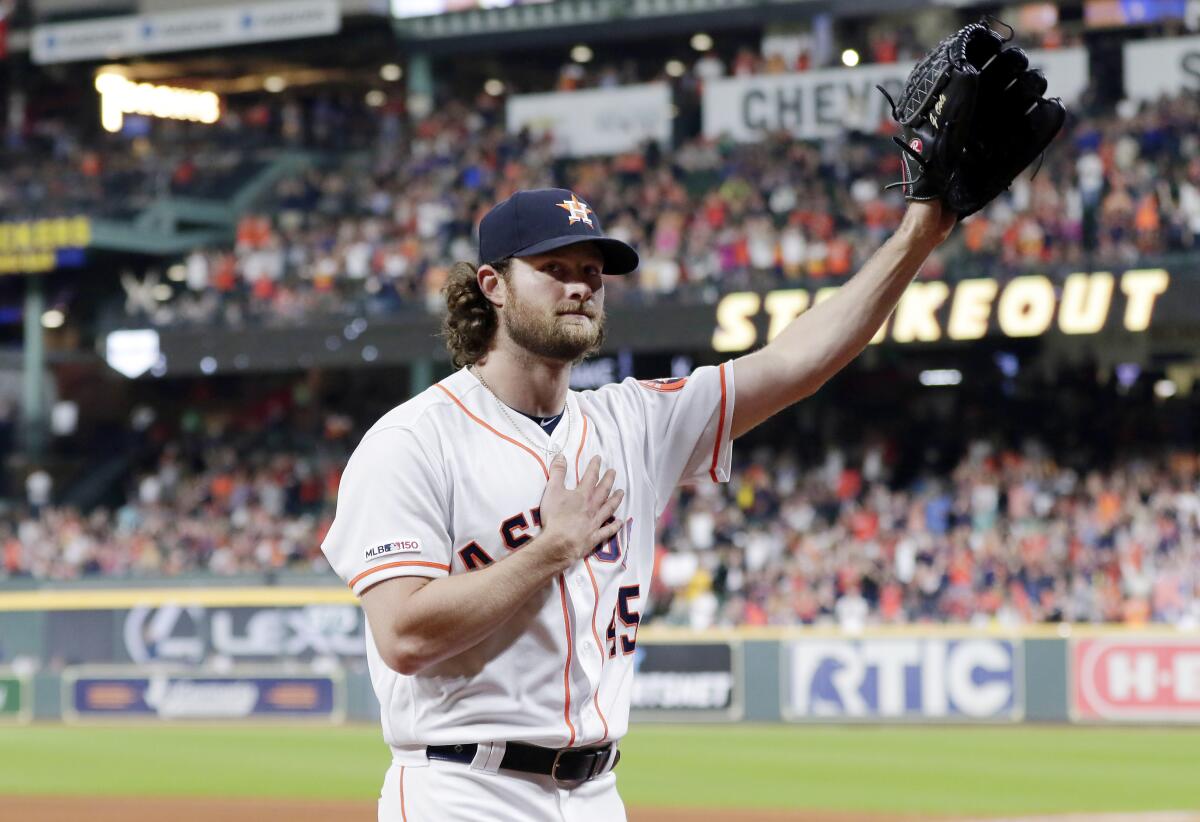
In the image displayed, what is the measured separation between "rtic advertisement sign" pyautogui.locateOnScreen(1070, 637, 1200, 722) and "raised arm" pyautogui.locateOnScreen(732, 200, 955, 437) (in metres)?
13.5

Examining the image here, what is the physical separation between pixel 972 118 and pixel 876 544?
16843mm

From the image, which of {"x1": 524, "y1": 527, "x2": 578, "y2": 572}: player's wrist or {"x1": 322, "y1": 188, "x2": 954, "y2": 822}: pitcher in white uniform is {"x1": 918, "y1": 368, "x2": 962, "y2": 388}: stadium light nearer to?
{"x1": 322, "y1": 188, "x2": 954, "y2": 822}: pitcher in white uniform

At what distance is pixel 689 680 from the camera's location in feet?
60.2

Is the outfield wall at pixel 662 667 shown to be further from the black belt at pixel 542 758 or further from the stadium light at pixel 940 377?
the black belt at pixel 542 758

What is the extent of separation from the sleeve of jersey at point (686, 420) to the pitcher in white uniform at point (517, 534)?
0.08 m

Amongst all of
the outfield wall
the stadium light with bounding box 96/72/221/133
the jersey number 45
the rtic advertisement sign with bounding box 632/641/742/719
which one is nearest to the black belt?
the jersey number 45

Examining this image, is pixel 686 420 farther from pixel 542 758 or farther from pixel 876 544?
pixel 876 544

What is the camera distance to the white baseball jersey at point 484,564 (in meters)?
3.38

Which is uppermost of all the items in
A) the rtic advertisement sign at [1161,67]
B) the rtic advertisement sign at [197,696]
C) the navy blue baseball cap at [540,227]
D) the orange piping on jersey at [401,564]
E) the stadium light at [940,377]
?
the rtic advertisement sign at [1161,67]

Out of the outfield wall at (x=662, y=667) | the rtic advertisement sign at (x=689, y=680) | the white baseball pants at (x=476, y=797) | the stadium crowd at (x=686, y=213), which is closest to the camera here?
the white baseball pants at (x=476, y=797)

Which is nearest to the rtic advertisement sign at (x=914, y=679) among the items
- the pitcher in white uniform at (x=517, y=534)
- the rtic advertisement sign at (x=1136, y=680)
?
the rtic advertisement sign at (x=1136, y=680)

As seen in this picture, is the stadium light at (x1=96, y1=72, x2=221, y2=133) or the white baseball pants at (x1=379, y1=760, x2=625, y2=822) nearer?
the white baseball pants at (x1=379, y1=760, x2=625, y2=822)

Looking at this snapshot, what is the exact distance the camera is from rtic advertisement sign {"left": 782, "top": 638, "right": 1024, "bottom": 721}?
17016 millimetres

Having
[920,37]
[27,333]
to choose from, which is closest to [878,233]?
[920,37]
